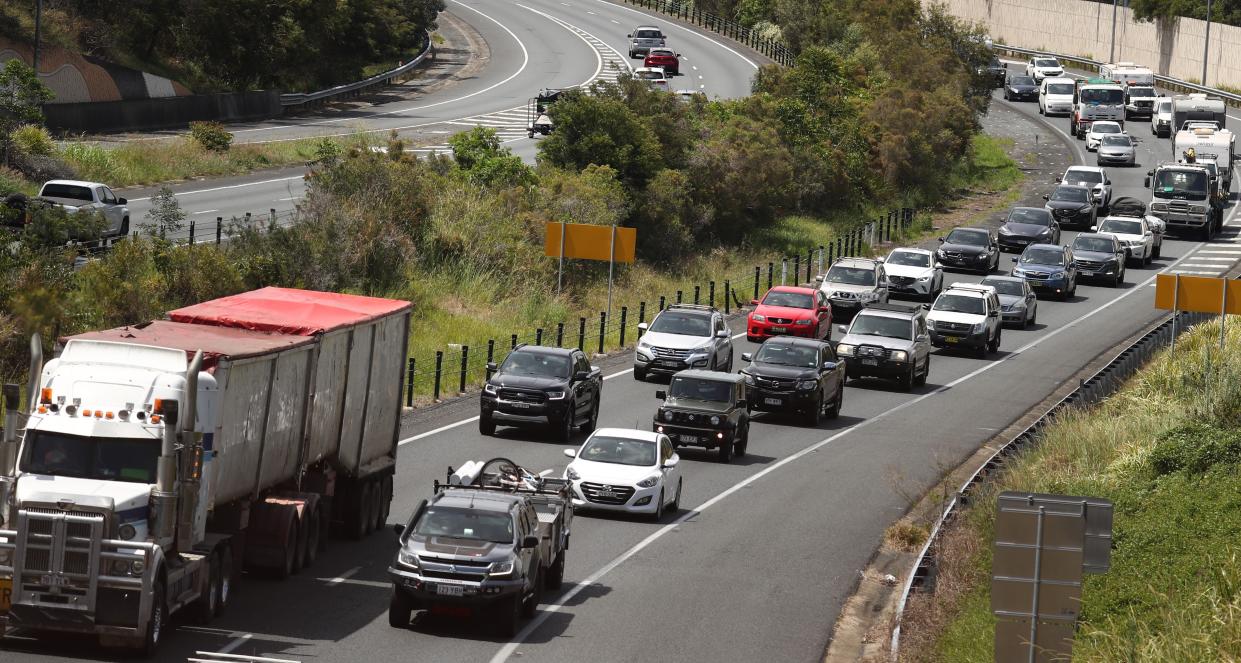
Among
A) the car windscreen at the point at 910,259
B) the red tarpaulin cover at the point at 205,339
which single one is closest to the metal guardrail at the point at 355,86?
the car windscreen at the point at 910,259

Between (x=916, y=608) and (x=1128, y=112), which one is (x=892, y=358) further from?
(x=1128, y=112)

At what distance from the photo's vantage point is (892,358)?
38.6m

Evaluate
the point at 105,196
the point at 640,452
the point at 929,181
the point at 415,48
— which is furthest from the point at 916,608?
the point at 415,48


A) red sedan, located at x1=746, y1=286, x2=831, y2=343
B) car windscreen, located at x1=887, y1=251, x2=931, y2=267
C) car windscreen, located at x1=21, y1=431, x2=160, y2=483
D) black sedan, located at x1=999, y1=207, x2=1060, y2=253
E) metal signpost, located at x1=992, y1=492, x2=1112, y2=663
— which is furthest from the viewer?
black sedan, located at x1=999, y1=207, x2=1060, y2=253

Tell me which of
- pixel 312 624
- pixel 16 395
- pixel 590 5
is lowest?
pixel 312 624

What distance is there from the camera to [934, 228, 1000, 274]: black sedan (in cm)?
5462

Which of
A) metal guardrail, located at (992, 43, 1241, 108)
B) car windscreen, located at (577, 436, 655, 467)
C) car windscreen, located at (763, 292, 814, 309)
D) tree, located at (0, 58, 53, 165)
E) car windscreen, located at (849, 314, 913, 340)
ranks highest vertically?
metal guardrail, located at (992, 43, 1241, 108)

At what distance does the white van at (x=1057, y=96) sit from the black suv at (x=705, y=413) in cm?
7249

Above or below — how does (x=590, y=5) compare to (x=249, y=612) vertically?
above

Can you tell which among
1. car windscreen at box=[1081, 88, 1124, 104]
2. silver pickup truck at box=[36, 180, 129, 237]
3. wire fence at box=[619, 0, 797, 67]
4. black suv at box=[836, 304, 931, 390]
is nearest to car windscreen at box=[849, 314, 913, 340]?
black suv at box=[836, 304, 931, 390]

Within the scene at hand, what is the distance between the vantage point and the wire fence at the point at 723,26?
10538 cm

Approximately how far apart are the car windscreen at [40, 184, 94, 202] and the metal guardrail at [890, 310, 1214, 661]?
23.4 metres

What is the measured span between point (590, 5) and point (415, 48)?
1113 inches

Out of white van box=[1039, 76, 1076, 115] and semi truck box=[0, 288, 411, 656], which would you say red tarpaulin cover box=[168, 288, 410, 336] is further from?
white van box=[1039, 76, 1076, 115]
